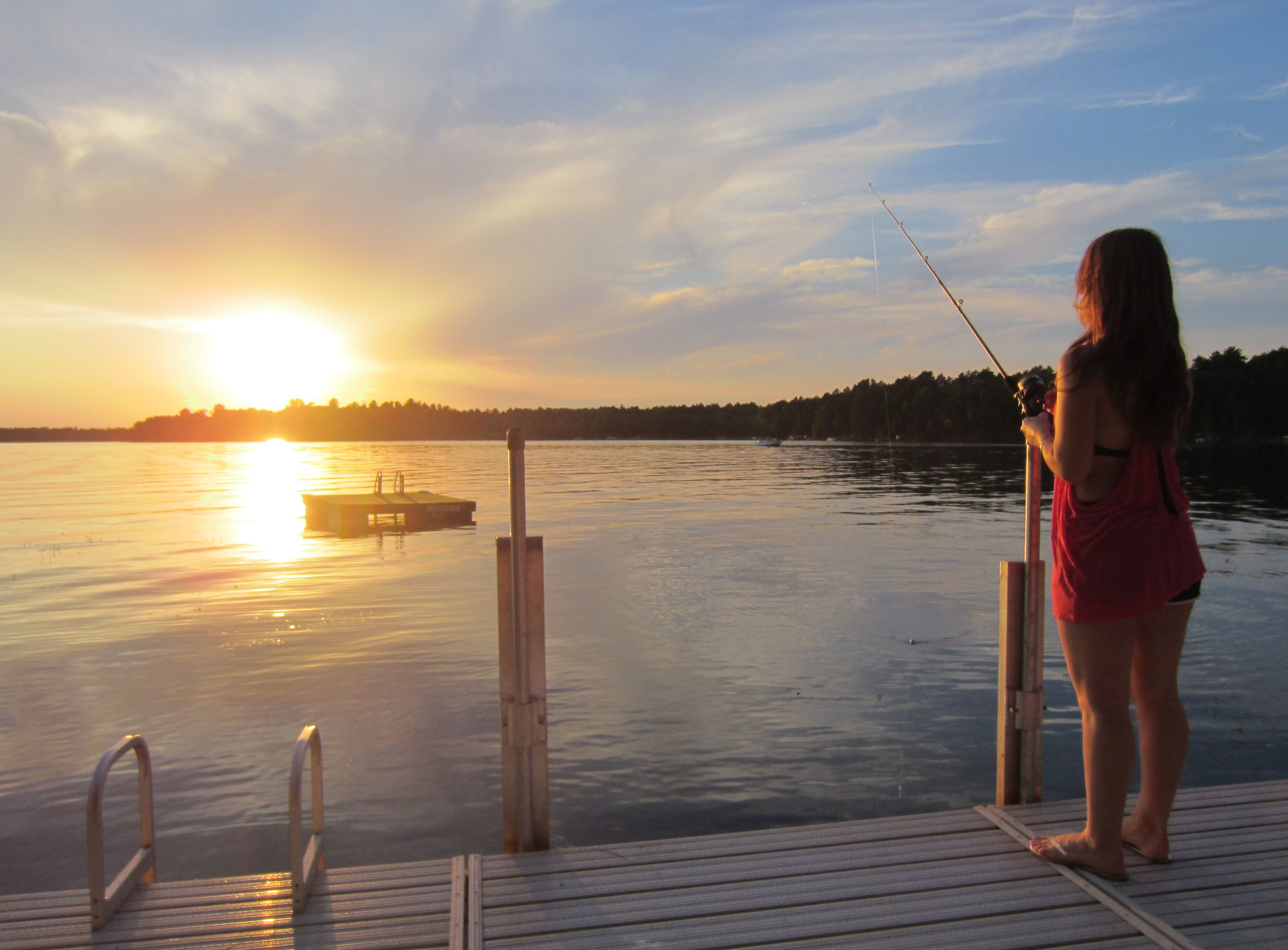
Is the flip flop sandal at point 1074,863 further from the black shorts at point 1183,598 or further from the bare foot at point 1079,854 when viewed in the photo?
the black shorts at point 1183,598

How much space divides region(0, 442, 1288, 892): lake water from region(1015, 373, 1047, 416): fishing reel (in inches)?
136

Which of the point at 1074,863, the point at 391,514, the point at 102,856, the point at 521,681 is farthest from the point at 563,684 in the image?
the point at 391,514

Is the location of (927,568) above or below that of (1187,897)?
below

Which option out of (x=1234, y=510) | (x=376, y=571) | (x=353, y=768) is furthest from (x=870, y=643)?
(x=1234, y=510)

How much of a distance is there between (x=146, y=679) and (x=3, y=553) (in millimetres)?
14572

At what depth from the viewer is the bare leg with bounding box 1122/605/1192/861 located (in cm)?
317

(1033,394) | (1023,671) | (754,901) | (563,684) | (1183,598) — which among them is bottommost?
(563,684)

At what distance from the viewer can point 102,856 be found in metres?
3.08

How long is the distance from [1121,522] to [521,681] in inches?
92.4

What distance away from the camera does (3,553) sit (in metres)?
20.8

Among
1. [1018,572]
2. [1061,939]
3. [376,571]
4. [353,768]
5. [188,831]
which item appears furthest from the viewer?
[376,571]

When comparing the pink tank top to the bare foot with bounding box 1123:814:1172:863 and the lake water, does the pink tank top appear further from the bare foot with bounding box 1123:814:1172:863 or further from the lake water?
the lake water

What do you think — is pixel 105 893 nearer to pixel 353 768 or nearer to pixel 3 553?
pixel 353 768

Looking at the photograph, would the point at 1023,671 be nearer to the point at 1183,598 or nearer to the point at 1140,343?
the point at 1183,598
